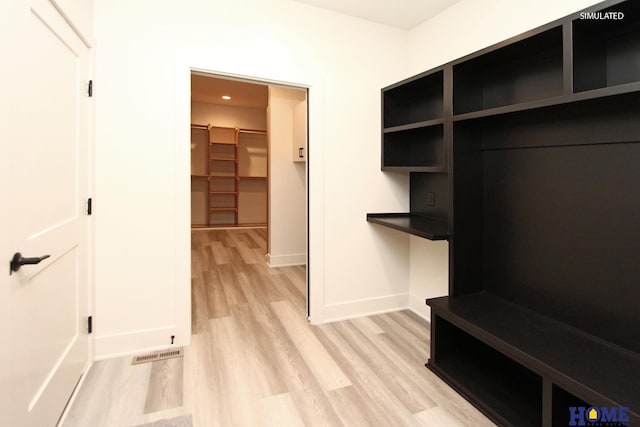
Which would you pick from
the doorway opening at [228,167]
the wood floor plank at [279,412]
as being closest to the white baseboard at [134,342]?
the wood floor plank at [279,412]

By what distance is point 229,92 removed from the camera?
22.3 ft

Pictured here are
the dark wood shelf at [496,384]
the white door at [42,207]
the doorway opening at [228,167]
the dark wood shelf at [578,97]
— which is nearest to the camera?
the white door at [42,207]

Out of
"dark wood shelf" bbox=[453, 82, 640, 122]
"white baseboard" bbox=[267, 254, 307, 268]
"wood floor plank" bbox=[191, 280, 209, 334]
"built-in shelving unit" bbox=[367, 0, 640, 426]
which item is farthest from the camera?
"white baseboard" bbox=[267, 254, 307, 268]

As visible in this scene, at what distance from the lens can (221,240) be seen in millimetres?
6609

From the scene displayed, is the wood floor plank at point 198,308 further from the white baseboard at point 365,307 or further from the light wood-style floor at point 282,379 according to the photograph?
the white baseboard at point 365,307

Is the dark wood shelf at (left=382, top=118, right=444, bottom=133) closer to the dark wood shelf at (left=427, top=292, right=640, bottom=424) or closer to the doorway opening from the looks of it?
the dark wood shelf at (left=427, top=292, right=640, bottom=424)

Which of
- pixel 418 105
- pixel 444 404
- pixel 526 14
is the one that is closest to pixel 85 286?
pixel 444 404

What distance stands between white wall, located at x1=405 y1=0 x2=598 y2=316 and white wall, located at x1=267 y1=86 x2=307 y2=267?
2116 mm

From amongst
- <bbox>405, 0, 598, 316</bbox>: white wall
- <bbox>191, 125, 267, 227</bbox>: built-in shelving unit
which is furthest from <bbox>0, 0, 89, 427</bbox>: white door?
<bbox>191, 125, 267, 227</bbox>: built-in shelving unit

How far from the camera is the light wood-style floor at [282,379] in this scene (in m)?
1.77

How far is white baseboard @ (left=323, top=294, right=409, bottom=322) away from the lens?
3.01 m

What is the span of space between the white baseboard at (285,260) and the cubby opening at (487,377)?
118 inches

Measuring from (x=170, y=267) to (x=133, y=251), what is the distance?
0.27m

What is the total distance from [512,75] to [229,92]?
5753 mm
